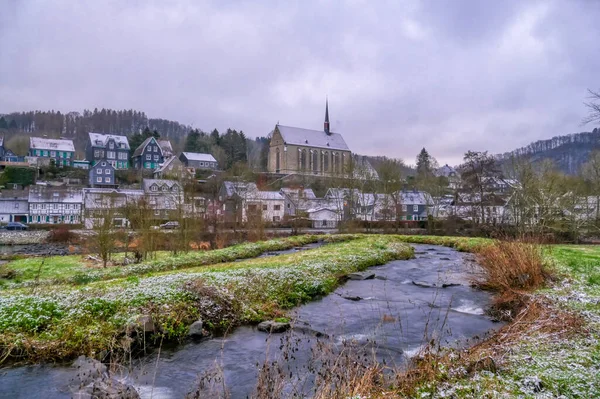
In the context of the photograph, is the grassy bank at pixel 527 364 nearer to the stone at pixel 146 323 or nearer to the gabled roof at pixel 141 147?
the stone at pixel 146 323

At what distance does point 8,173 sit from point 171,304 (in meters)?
93.2

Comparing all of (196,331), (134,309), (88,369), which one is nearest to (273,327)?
(196,331)

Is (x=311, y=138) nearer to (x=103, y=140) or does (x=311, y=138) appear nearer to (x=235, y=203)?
(x=103, y=140)

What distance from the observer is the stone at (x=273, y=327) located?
10938mm

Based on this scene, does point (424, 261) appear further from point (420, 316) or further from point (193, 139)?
point (193, 139)

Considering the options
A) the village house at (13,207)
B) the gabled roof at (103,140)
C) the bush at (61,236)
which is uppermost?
the gabled roof at (103,140)

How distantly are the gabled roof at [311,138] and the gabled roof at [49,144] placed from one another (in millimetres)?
59953

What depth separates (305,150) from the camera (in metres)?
118

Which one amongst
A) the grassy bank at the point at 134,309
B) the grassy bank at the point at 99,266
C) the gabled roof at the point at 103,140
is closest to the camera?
the grassy bank at the point at 134,309

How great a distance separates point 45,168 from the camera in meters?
89.9

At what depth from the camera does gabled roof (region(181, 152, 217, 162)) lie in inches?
4195

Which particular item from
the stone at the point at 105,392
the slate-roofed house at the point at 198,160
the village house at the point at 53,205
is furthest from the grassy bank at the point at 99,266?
the slate-roofed house at the point at 198,160

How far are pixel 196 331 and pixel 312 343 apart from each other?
3245 mm

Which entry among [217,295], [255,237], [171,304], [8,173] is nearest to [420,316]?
[217,295]
